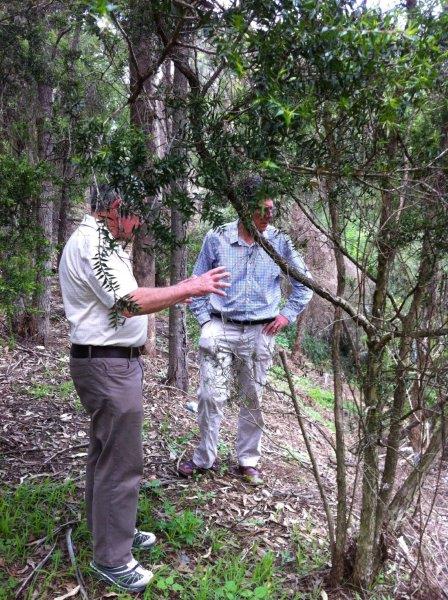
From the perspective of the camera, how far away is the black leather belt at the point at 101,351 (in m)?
2.65

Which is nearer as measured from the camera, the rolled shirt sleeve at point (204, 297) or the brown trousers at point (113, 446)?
the brown trousers at point (113, 446)

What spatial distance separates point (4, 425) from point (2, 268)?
1.52m

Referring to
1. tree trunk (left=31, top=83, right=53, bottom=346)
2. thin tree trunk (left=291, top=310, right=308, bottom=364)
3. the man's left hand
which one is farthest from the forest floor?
thin tree trunk (left=291, top=310, right=308, bottom=364)

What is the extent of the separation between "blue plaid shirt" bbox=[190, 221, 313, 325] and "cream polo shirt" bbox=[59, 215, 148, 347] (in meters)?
1.23

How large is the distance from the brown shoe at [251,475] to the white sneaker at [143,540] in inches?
42.5

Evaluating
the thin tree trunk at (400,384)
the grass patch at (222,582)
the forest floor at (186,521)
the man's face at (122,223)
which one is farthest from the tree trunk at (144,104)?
the grass patch at (222,582)

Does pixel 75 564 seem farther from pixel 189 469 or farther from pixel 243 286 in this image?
pixel 243 286

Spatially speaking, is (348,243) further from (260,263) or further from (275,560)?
(275,560)

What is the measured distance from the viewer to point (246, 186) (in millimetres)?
1893

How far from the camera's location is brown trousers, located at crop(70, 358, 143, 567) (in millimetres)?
2637

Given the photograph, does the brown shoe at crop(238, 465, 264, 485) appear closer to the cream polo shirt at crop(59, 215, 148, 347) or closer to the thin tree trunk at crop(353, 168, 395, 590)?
the thin tree trunk at crop(353, 168, 395, 590)

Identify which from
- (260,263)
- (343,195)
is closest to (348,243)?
(343,195)

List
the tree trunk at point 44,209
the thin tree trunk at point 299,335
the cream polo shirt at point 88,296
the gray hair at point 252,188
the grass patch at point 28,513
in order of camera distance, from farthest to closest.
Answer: the thin tree trunk at point 299,335 → the tree trunk at point 44,209 → the grass patch at point 28,513 → the cream polo shirt at point 88,296 → the gray hair at point 252,188

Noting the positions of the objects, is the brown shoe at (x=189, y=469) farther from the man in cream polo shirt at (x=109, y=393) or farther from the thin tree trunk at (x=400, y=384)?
the thin tree trunk at (x=400, y=384)
